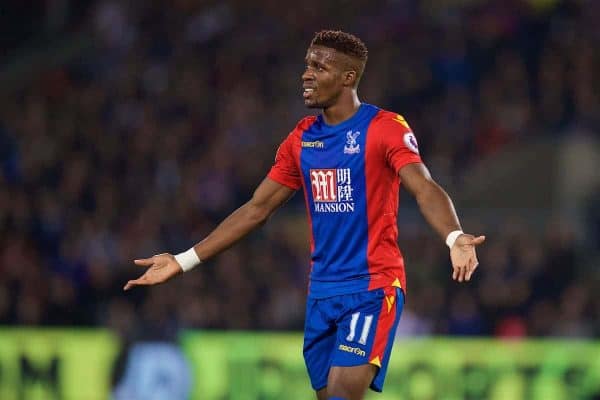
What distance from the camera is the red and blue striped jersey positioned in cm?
632

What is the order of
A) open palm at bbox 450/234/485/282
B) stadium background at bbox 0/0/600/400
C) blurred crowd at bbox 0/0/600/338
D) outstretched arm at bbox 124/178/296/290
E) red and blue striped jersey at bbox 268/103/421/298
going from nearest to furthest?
open palm at bbox 450/234/485/282 → red and blue striped jersey at bbox 268/103/421/298 → outstretched arm at bbox 124/178/296/290 → stadium background at bbox 0/0/600/400 → blurred crowd at bbox 0/0/600/338

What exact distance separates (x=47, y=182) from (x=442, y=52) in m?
5.66

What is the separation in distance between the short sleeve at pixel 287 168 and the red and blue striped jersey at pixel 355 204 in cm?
19

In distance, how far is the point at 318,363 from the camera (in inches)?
254

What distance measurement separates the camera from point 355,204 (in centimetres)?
635

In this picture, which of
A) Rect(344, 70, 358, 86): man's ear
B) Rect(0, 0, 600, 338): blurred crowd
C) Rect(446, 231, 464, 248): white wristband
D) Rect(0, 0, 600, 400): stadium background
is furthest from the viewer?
Rect(0, 0, 600, 338): blurred crowd

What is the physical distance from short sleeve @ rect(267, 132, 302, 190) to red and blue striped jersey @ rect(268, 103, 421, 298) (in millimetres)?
192

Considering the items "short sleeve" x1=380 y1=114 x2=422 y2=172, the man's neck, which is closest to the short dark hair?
the man's neck

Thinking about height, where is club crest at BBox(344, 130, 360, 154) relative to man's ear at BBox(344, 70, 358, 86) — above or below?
below

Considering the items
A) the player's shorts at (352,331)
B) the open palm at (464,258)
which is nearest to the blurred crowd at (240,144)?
the player's shorts at (352,331)

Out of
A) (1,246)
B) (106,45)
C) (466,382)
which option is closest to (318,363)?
(466,382)

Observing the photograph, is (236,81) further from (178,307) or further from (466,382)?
(466,382)

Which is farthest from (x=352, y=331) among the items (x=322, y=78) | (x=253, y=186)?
(x=253, y=186)

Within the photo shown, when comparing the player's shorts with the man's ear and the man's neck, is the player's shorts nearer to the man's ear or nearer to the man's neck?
the man's neck
